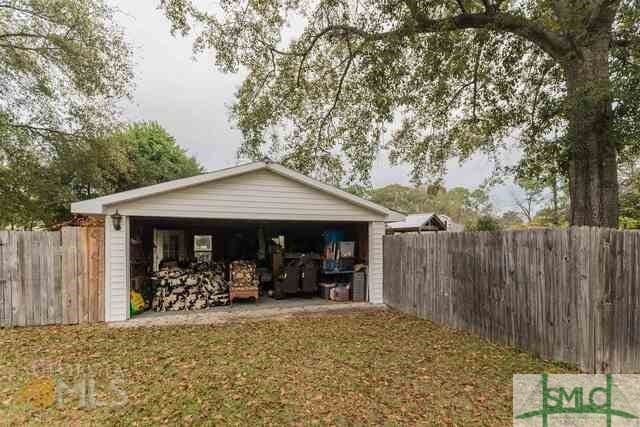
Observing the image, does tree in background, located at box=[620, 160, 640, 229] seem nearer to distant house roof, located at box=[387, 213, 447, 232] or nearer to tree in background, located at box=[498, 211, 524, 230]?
distant house roof, located at box=[387, 213, 447, 232]

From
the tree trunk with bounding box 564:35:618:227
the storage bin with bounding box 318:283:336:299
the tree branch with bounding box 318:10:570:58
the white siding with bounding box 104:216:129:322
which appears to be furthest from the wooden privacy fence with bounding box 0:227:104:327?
the tree trunk with bounding box 564:35:618:227

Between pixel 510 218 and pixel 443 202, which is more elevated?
pixel 443 202

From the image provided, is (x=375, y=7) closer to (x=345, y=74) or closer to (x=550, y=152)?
(x=345, y=74)

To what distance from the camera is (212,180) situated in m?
7.27

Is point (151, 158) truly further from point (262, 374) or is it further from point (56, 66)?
point (262, 374)

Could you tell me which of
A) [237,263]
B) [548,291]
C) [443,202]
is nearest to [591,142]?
[548,291]

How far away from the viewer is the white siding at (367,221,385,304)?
8.56 meters

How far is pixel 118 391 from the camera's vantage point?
3580 millimetres

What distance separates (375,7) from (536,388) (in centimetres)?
699

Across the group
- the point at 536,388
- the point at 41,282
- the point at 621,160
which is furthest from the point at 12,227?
the point at 621,160

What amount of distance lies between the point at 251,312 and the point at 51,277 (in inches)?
153

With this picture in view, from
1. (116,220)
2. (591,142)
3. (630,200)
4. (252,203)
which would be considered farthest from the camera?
(630,200)

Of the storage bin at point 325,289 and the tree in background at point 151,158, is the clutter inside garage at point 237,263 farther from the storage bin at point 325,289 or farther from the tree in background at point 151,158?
the tree in background at point 151,158

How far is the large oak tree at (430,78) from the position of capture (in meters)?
5.37
